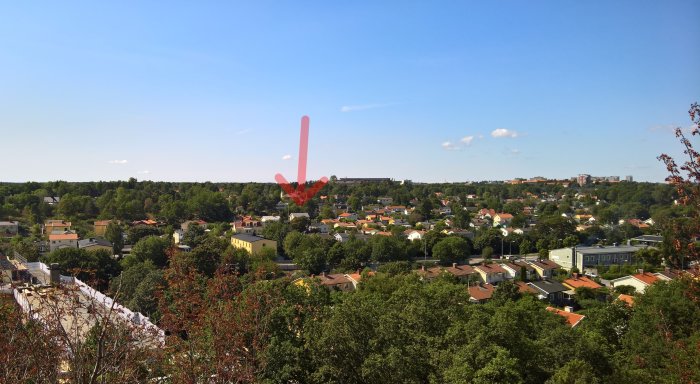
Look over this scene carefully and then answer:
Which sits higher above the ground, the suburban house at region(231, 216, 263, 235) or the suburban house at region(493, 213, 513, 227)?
the suburban house at region(493, 213, 513, 227)

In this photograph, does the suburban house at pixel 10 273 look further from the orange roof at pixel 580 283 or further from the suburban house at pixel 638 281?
the suburban house at pixel 638 281

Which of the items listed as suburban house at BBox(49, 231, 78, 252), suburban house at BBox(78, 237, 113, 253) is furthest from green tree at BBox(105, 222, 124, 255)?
suburban house at BBox(49, 231, 78, 252)

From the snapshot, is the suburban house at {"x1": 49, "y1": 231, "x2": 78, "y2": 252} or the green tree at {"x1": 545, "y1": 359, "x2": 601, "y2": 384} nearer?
the green tree at {"x1": 545, "y1": 359, "x2": 601, "y2": 384}

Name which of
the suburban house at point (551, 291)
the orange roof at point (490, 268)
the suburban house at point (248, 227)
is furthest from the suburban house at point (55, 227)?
the suburban house at point (551, 291)

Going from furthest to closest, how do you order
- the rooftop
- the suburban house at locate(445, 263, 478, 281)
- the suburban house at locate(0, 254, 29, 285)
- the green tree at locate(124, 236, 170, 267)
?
the rooftop → the green tree at locate(124, 236, 170, 267) → the suburban house at locate(445, 263, 478, 281) → the suburban house at locate(0, 254, 29, 285)

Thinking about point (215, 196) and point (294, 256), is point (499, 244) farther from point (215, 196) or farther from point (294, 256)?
point (215, 196)

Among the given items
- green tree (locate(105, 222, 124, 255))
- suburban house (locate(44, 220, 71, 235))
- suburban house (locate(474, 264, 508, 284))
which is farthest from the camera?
suburban house (locate(44, 220, 71, 235))

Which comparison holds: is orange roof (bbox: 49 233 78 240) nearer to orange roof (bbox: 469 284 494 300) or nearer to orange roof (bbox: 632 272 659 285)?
orange roof (bbox: 469 284 494 300)

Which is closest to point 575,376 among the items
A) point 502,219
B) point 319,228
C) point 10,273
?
point 10,273
